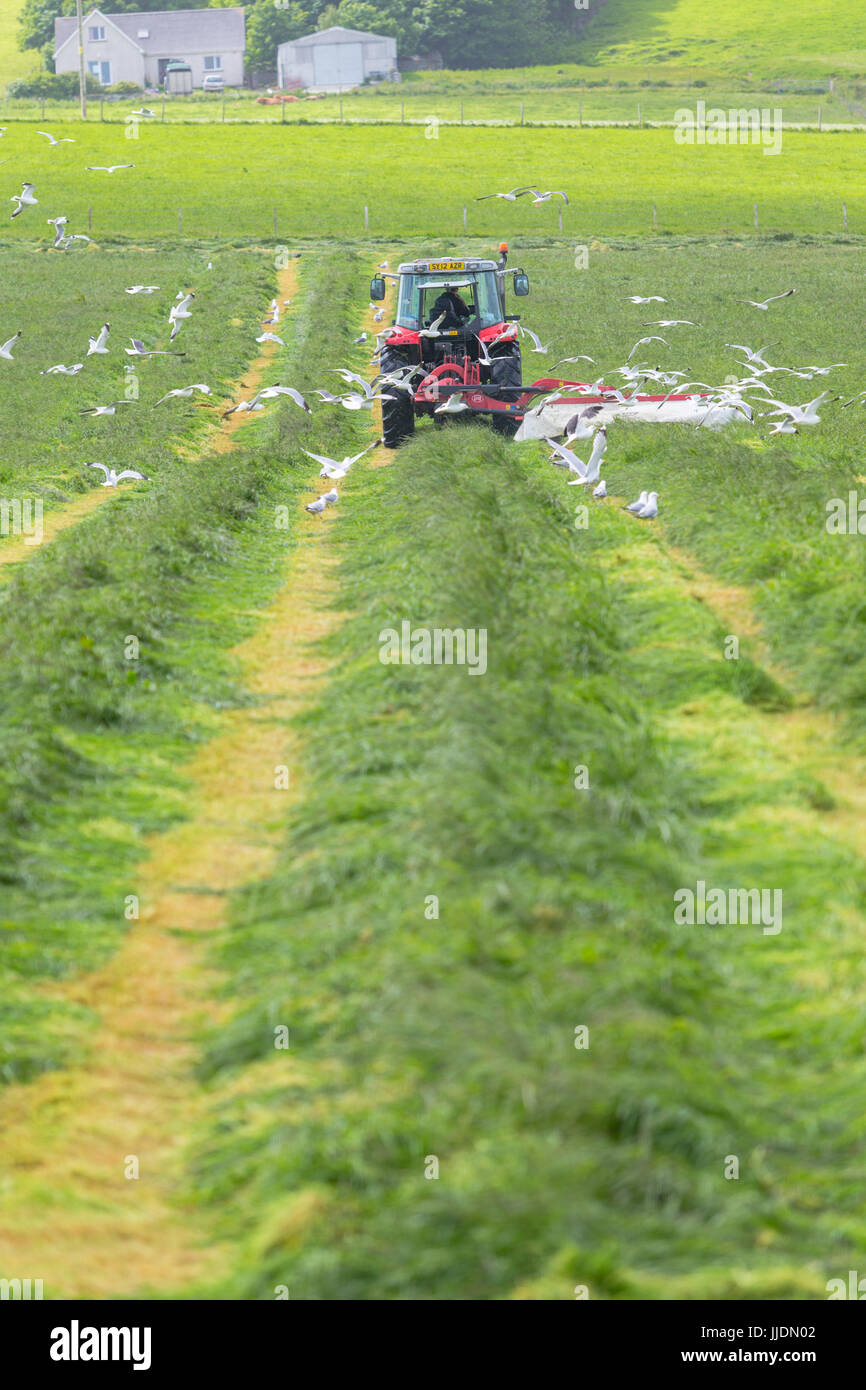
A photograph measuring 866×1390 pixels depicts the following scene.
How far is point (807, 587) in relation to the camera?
11344mm

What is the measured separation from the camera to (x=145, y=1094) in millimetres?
5371

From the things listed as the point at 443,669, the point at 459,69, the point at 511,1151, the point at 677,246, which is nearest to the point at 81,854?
the point at 443,669

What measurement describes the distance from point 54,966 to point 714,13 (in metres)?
122

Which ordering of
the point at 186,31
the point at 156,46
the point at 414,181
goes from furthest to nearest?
the point at 156,46
the point at 186,31
the point at 414,181

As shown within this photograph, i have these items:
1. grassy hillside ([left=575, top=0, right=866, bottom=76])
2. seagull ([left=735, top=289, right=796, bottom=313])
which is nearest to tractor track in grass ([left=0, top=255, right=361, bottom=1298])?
seagull ([left=735, top=289, right=796, bottom=313])

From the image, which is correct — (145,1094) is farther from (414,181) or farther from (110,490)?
(414,181)

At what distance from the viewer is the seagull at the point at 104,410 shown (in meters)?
21.9

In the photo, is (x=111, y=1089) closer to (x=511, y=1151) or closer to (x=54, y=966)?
(x=54, y=966)

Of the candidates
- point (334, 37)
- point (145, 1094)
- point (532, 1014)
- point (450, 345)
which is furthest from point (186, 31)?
point (532, 1014)

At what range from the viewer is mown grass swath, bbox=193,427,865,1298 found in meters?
4.25

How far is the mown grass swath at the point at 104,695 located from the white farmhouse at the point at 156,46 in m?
90.1

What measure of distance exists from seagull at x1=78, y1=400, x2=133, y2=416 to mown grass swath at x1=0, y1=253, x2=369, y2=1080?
14.6 feet

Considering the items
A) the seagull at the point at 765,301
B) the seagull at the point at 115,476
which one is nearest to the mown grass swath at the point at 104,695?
the seagull at the point at 115,476

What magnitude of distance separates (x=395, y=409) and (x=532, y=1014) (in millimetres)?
16144
